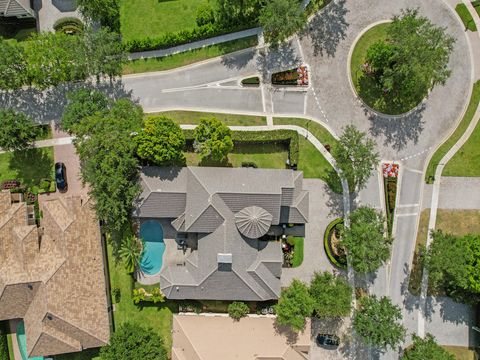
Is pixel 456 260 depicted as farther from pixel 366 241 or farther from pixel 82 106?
pixel 82 106

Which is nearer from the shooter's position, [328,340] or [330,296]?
[330,296]

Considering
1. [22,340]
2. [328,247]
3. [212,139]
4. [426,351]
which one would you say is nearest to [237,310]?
[328,247]

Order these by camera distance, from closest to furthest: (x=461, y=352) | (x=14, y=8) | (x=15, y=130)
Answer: (x=15, y=130), (x=14, y=8), (x=461, y=352)

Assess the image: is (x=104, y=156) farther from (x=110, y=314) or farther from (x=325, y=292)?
(x=325, y=292)

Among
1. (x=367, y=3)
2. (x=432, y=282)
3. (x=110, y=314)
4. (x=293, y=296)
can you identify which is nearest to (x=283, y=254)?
(x=293, y=296)

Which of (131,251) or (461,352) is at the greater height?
(131,251)

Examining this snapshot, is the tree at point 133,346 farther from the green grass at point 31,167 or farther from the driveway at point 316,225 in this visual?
the green grass at point 31,167

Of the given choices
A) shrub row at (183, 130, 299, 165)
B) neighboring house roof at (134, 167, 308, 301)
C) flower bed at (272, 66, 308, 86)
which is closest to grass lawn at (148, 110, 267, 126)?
shrub row at (183, 130, 299, 165)
